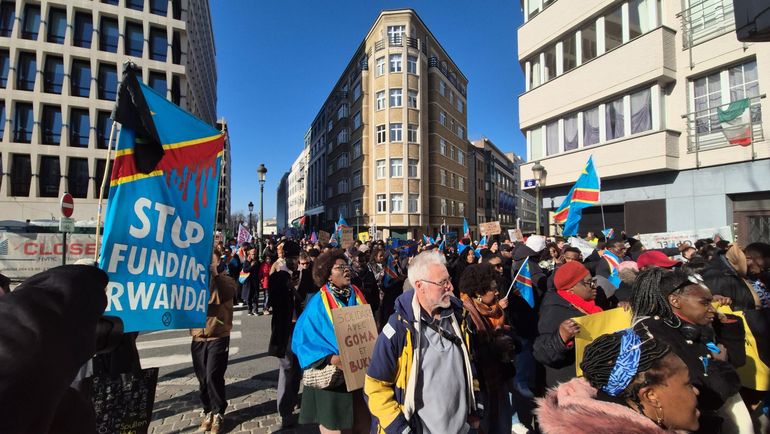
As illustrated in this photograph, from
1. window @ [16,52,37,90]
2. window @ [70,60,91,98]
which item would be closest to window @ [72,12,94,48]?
window @ [70,60,91,98]

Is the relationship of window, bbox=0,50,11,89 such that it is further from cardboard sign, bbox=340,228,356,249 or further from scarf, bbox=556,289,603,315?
scarf, bbox=556,289,603,315

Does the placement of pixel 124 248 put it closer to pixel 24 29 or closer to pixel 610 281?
pixel 610 281

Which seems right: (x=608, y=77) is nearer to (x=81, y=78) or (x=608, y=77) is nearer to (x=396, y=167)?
(x=396, y=167)

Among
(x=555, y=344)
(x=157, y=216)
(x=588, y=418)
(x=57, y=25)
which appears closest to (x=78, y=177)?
(x=57, y=25)

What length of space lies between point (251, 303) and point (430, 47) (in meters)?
39.9

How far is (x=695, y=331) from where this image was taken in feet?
8.48

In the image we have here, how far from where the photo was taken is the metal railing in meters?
11.9

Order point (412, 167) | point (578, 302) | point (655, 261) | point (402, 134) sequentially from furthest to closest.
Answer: point (412, 167) → point (402, 134) → point (655, 261) → point (578, 302)

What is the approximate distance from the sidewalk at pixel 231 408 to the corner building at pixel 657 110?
14.9 m

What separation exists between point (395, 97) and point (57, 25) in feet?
90.7

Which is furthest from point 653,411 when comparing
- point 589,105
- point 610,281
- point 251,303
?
point 589,105

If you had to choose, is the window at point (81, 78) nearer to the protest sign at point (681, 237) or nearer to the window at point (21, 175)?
the window at point (21, 175)

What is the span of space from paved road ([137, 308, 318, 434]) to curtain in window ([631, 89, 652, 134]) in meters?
14.9

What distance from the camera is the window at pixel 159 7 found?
30594 mm
